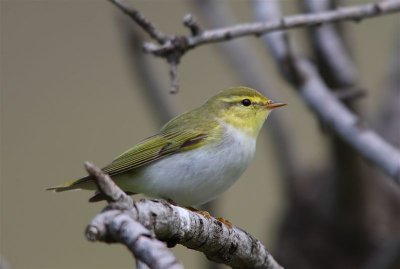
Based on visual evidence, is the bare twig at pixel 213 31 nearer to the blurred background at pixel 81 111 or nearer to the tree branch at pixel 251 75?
the tree branch at pixel 251 75

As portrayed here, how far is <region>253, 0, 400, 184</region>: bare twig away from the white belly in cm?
81

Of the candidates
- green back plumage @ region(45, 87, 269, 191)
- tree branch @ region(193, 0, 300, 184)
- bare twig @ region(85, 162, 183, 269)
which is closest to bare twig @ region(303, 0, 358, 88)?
tree branch @ region(193, 0, 300, 184)

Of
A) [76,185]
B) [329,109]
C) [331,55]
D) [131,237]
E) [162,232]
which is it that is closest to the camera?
[131,237]

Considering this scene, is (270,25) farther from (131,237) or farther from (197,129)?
(131,237)

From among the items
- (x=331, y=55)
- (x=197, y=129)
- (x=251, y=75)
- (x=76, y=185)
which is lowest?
(x=76, y=185)

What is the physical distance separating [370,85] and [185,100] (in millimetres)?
2179

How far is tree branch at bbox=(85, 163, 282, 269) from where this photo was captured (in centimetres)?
178

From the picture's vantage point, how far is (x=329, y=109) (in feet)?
14.3

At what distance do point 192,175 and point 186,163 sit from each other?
3.0 inches

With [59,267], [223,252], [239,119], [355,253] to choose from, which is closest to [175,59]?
[239,119]

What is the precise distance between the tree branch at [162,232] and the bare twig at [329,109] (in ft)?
4.03

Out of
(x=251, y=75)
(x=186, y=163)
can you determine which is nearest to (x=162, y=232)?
(x=186, y=163)

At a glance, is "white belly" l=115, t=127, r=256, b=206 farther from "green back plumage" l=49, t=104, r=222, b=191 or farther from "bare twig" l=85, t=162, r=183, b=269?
"bare twig" l=85, t=162, r=183, b=269

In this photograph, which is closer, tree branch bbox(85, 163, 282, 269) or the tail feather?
tree branch bbox(85, 163, 282, 269)
